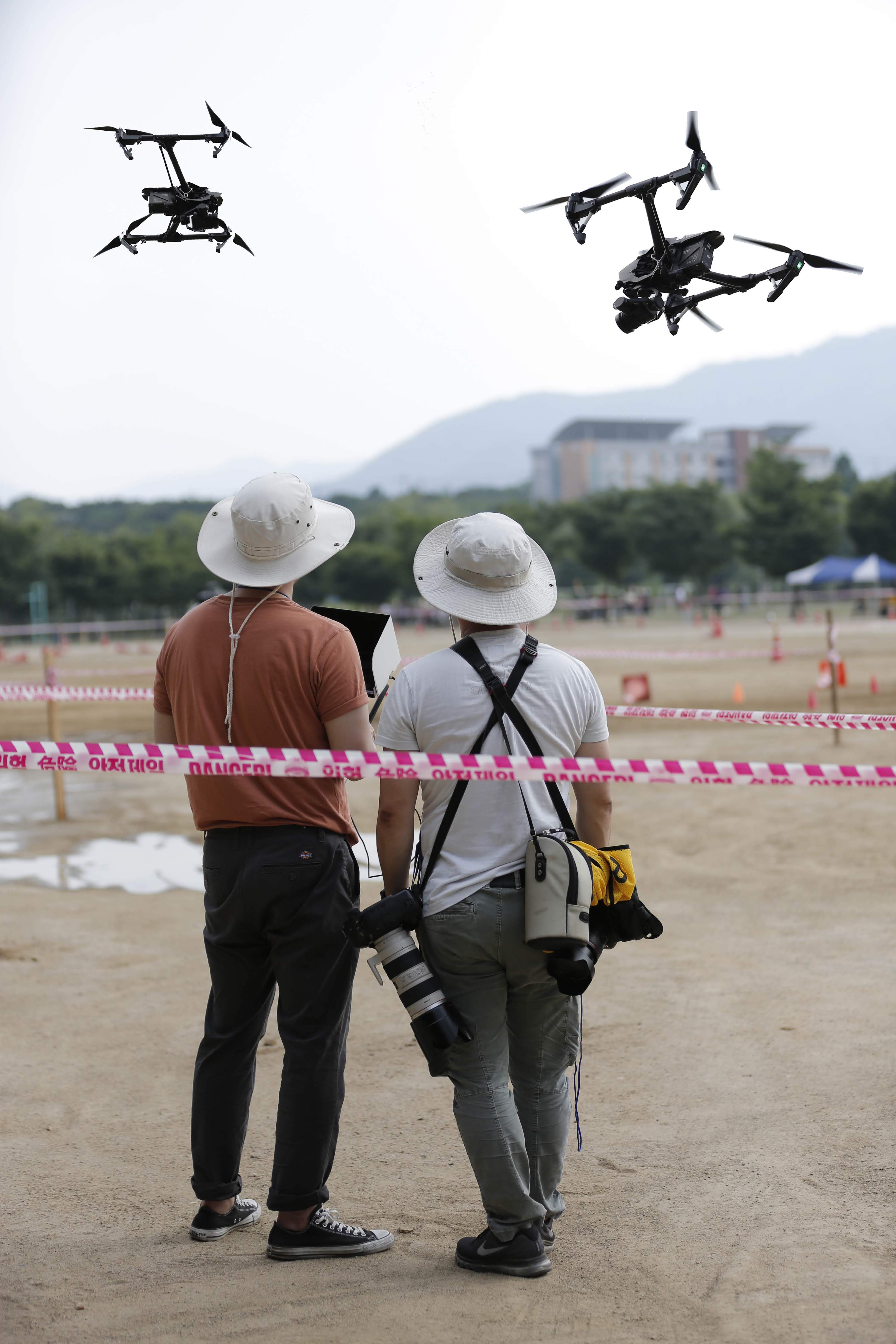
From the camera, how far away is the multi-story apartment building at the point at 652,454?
15388 centimetres

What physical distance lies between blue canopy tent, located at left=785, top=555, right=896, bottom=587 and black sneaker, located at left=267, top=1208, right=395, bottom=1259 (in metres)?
48.9

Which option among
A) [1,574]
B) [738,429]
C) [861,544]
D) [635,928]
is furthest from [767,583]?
[738,429]

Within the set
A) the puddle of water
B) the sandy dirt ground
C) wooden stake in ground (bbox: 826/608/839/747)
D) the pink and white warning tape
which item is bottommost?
the puddle of water

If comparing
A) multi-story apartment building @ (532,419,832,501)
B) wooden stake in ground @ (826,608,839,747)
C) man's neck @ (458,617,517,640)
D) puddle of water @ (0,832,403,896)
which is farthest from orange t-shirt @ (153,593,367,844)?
multi-story apartment building @ (532,419,832,501)

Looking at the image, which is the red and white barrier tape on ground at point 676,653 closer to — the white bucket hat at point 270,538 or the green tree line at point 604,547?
the white bucket hat at point 270,538

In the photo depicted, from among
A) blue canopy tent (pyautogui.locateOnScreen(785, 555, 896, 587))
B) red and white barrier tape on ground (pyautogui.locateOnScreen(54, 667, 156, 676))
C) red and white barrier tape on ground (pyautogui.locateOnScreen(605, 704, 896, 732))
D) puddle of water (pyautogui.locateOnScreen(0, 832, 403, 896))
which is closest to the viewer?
red and white barrier tape on ground (pyautogui.locateOnScreen(605, 704, 896, 732))

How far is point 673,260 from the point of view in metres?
3.93

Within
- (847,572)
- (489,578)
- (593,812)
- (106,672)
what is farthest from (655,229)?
(847,572)

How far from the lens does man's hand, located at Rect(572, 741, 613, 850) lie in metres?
3.27

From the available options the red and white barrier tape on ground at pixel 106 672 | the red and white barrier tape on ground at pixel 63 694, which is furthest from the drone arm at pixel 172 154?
the red and white barrier tape on ground at pixel 106 672

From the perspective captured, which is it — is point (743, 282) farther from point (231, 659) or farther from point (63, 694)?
point (63, 694)

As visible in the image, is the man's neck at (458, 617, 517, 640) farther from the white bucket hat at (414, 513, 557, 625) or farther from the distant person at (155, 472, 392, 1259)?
the distant person at (155, 472, 392, 1259)

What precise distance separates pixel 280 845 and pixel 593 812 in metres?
0.88

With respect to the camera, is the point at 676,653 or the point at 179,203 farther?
the point at 676,653
